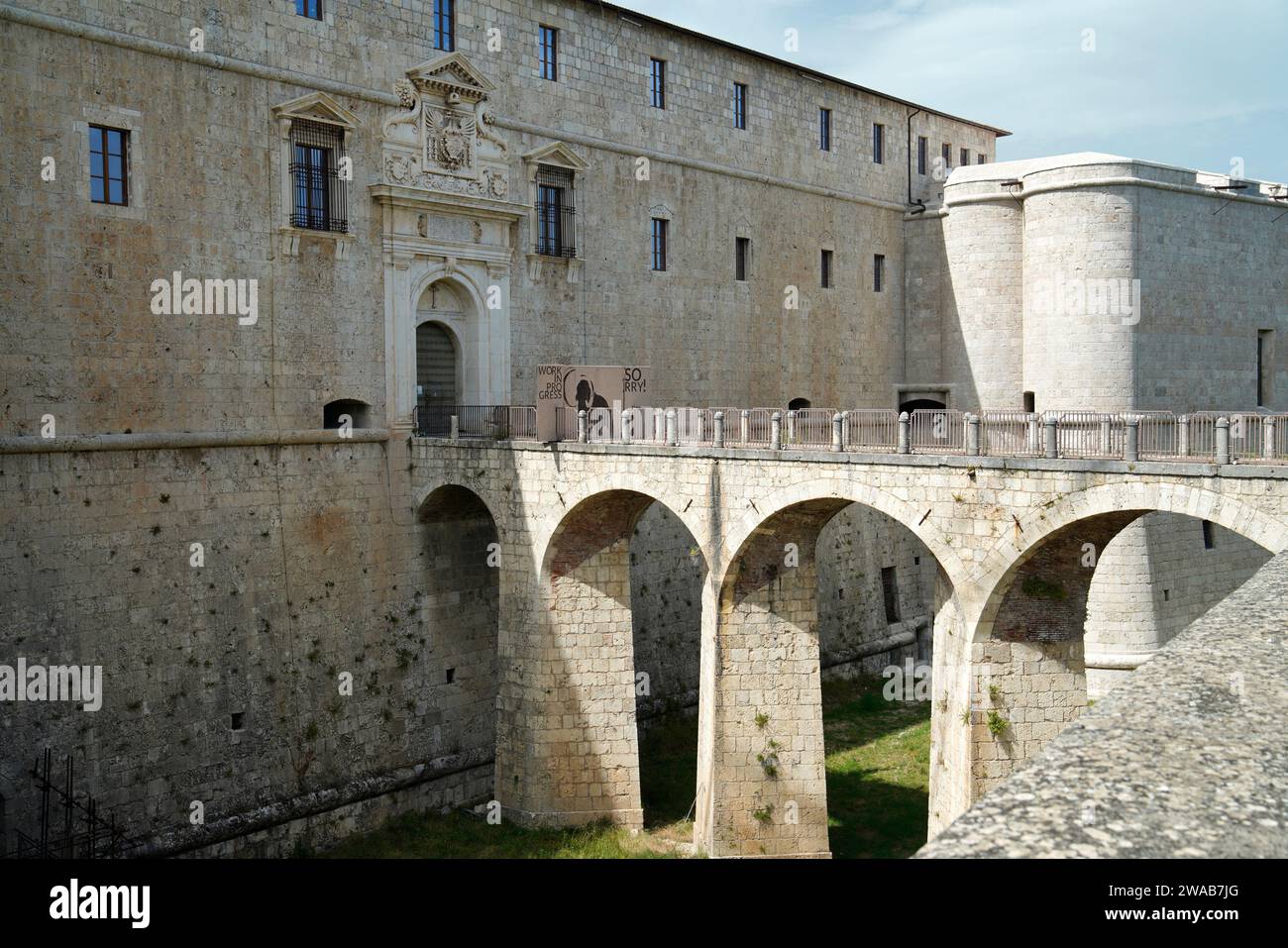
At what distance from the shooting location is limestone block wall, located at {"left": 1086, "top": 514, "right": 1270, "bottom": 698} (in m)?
26.4

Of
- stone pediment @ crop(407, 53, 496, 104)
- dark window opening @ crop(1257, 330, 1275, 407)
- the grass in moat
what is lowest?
the grass in moat

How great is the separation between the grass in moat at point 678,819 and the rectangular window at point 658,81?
552 inches

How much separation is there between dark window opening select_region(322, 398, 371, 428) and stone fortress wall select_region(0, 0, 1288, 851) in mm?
320

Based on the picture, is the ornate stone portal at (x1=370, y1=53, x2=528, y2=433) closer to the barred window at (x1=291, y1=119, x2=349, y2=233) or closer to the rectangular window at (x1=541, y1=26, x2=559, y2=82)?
the barred window at (x1=291, y1=119, x2=349, y2=233)

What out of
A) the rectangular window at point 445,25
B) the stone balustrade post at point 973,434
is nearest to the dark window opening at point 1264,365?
the stone balustrade post at point 973,434

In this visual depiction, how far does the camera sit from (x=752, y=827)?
728 inches

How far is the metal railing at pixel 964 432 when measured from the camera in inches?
520

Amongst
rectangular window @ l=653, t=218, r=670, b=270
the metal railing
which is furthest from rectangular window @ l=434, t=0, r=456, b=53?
the metal railing

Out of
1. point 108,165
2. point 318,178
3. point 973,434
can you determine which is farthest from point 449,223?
point 973,434

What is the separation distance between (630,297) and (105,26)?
1212 centimetres

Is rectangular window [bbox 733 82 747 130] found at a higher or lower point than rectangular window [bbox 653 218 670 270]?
higher

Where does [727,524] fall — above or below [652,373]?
below
